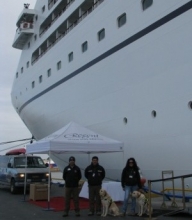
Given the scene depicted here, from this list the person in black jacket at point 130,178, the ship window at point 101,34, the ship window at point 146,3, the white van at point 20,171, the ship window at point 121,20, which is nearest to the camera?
the person in black jacket at point 130,178

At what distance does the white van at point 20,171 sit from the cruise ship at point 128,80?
1620 millimetres

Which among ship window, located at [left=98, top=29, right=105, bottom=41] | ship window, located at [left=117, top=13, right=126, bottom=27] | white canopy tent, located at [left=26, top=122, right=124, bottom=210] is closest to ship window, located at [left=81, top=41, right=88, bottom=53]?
ship window, located at [left=98, top=29, right=105, bottom=41]

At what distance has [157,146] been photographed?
9883 millimetres

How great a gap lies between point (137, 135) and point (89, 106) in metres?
3.36

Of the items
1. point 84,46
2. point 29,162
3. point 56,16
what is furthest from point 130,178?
point 56,16

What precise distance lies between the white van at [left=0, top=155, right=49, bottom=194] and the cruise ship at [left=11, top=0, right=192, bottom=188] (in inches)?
63.8

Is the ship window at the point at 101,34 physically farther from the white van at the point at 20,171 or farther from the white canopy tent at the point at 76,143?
the white van at the point at 20,171

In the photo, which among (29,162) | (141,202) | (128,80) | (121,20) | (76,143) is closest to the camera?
(141,202)

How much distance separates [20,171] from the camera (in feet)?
47.2

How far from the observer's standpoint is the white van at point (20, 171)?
14203 mm

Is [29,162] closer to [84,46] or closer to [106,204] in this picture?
[84,46]

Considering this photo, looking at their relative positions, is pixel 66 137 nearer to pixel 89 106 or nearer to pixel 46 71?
pixel 89 106

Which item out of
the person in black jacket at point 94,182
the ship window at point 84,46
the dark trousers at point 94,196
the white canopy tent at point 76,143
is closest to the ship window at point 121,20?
the ship window at point 84,46

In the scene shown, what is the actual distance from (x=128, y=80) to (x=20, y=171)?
6.33 m
